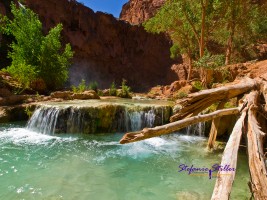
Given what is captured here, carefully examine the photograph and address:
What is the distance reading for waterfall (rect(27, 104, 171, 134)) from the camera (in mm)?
9664

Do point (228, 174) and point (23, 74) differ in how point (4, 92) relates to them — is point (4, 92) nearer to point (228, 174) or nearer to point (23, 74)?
point (23, 74)

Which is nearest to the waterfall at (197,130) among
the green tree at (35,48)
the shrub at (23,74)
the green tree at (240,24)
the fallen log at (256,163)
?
the fallen log at (256,163)

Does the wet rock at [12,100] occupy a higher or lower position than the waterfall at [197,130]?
higher

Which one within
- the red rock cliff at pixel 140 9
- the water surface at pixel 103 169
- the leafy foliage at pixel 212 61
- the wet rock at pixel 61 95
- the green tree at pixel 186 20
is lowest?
the water surface at pixel 103 169

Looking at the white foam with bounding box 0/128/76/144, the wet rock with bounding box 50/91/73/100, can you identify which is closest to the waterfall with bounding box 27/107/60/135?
the white foam with bounding box 0/128/76/144

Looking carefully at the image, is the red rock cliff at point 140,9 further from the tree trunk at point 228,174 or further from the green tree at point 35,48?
the tree trunk at point 228,174

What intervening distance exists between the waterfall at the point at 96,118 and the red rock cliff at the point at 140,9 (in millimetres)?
30439

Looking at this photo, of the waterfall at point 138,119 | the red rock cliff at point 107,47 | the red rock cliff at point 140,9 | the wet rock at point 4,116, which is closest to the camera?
the waterfall at point 138,119

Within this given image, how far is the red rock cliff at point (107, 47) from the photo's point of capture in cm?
2948


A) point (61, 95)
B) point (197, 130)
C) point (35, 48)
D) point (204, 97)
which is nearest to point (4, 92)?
point (61, 95)

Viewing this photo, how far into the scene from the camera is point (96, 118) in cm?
973

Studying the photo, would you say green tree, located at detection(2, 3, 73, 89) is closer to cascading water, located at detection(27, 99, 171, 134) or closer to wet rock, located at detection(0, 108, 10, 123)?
wet rock, located at detection(0, 108, 10, 123)

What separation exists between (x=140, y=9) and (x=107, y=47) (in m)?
11.6

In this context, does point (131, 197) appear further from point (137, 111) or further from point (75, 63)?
point (75, 63)
